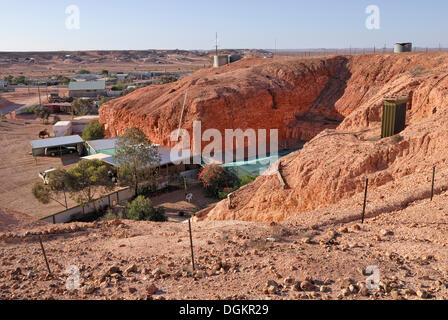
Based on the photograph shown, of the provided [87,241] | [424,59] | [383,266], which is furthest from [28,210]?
[424,59]

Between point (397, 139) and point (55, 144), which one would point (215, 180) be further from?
point (55, 144)

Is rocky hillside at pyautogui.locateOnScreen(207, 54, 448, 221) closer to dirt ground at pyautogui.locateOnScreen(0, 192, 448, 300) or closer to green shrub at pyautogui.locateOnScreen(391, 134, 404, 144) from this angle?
green shrub at pyautogui.locateOnScreen(391, 134, 404, 144)

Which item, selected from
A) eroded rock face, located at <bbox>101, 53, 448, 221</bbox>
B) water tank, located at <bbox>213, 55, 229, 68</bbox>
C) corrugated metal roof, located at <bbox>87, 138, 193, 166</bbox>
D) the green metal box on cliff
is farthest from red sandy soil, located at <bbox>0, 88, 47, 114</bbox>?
the green metal box on cliff

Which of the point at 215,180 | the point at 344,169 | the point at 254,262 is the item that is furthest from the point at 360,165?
the point at 215,180

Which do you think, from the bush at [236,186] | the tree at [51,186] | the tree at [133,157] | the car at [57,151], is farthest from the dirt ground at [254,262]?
the car at [57,151]

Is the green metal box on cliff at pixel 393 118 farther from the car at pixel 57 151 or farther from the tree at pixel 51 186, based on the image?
the car at pixel 57 151
